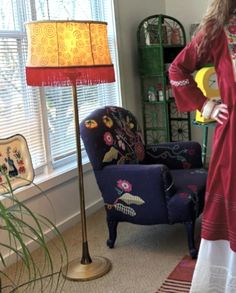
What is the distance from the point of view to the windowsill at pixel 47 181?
2824 mm

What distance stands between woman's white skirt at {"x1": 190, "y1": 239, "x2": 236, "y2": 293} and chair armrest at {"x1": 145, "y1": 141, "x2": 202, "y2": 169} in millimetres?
1185

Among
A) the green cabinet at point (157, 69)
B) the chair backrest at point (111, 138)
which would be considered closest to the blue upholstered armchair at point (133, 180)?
the chair backrest at point (111, 138)

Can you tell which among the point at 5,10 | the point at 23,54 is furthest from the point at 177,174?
the point at 5,10

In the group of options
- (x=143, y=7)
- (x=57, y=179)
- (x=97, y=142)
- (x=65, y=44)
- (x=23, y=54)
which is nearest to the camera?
(x=65, y=44)

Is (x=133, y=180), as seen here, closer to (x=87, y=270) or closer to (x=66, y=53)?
(x=87, y=270)

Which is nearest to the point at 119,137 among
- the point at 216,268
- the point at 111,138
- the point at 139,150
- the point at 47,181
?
the point at 111,138

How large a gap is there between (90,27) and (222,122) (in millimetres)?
868

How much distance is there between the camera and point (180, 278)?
2439 mm

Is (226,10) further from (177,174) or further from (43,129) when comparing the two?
(43,129)

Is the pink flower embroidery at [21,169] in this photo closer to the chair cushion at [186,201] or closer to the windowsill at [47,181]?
the windowsill at [47,181]

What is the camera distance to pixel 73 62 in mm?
Result: 2268

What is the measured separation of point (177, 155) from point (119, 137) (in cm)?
47

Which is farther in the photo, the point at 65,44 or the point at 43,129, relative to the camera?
the point at 43,129

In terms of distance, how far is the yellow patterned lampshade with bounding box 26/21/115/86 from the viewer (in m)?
2.23
